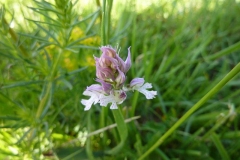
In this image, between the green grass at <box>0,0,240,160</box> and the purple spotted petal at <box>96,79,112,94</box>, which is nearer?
the purple spotted petal at <box>96,79,112,94</box>

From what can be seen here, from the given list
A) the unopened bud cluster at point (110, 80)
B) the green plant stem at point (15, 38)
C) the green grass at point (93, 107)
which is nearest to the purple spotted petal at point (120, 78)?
the unopened bud cluster at point (110, 80)

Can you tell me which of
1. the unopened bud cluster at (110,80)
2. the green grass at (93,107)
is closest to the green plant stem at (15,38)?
the green grass at (93,107)

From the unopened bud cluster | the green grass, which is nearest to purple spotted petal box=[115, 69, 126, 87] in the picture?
the unopened bud cluster

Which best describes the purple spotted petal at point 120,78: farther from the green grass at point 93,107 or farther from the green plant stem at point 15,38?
the green plant stem at point 15,38

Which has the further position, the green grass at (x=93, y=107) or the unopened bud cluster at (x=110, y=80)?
the green grass at (x=93, y=107)


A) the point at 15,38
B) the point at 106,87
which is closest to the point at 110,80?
the point at 106,87

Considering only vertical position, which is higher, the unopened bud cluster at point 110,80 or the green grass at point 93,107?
the green grass at point 93,107

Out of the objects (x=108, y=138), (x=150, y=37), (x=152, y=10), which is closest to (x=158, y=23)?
(x=150, y=37)

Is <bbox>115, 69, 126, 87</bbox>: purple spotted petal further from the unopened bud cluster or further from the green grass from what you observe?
the green grass

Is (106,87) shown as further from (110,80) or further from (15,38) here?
(15,38)

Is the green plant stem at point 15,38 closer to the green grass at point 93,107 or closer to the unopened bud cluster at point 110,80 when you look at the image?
the green grass at point 93,107

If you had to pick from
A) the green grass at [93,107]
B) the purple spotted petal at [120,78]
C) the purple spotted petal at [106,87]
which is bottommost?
the purple spotted petal at [120,78]
